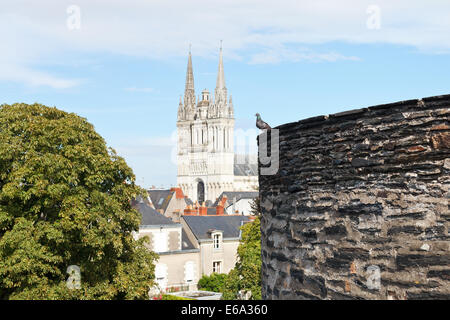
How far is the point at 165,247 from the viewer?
50.1 metres

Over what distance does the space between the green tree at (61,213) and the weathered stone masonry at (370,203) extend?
1485 cm

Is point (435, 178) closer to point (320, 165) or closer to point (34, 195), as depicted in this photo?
point (320, 165)

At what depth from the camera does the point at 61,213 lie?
68.5ft

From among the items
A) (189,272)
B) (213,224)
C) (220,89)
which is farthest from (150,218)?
(220,89)

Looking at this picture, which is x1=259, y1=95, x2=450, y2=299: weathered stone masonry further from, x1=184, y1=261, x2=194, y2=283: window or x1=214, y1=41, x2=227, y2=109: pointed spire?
x1=214, y1=41, x2=227, y2=109: pointed spire

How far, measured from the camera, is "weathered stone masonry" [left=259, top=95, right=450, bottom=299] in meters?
5.51

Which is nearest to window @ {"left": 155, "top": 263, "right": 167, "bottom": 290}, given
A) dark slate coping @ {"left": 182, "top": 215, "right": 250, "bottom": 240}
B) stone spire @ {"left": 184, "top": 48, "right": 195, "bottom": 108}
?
dark slate coping @ {"left": 182, "top": 215, "right": 250, "bottom": 240}

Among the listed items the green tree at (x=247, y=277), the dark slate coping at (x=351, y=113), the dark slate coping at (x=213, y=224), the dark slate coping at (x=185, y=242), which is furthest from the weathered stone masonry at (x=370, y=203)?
the dark slate coping at (x=213, y=224)

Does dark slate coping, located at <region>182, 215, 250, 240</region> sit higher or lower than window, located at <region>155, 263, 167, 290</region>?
higher

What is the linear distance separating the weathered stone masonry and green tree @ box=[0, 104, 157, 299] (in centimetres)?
1485

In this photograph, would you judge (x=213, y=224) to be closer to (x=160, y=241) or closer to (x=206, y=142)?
(x=160, y=241)

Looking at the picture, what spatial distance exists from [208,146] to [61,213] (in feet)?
432
